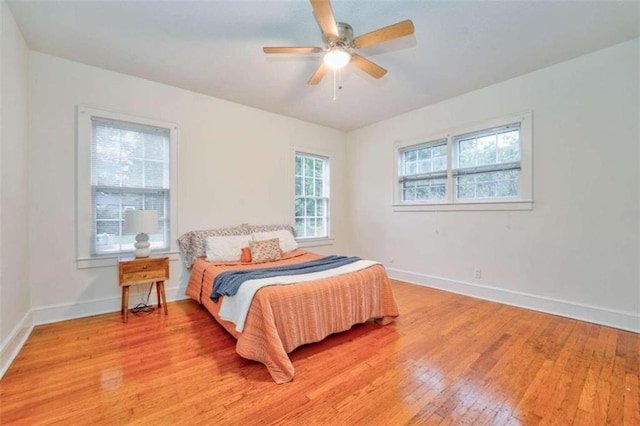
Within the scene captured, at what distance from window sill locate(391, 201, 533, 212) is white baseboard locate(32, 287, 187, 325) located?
4008 mm

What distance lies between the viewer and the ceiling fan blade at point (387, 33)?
A: 1.93 meters

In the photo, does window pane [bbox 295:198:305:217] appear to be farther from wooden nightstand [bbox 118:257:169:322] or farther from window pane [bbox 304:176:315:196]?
wooden nightstand [bbox 118:257:169:322]

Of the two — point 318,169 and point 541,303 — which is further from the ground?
point 318,169

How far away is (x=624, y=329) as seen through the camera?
105 inches

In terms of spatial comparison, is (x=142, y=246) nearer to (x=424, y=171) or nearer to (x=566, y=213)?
(x=424, y=171)

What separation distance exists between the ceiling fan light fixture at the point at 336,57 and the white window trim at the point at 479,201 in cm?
229

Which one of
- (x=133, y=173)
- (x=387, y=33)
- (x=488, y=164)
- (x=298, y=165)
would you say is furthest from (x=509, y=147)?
(x=133, y=173)

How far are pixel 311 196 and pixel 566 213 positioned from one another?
11.5 feet

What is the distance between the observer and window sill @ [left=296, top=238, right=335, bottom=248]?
4.83 meters

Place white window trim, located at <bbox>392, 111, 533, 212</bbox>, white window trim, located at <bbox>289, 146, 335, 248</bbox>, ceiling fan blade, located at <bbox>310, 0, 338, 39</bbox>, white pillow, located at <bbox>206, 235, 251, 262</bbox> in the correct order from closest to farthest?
ceiling fan blade, located at <bbox>310, 0, 338, 39</bbox>
white window trim, located at <bbox>392, 111, 533, 212</bbox>
white pillow, located at <bbox>206, 235, 251, 262</bbox>
white window trim, located at <bbox>289, 146, 335, 248</bbox>

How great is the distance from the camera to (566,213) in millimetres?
3018

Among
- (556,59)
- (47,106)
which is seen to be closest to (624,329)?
(556,59)

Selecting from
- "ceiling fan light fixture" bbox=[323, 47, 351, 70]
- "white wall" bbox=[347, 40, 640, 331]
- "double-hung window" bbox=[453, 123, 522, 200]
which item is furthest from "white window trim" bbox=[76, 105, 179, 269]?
"double-hung window" bbox=[453, 123, 522, 200]

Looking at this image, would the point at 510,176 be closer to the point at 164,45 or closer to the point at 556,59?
the point at 556,59
